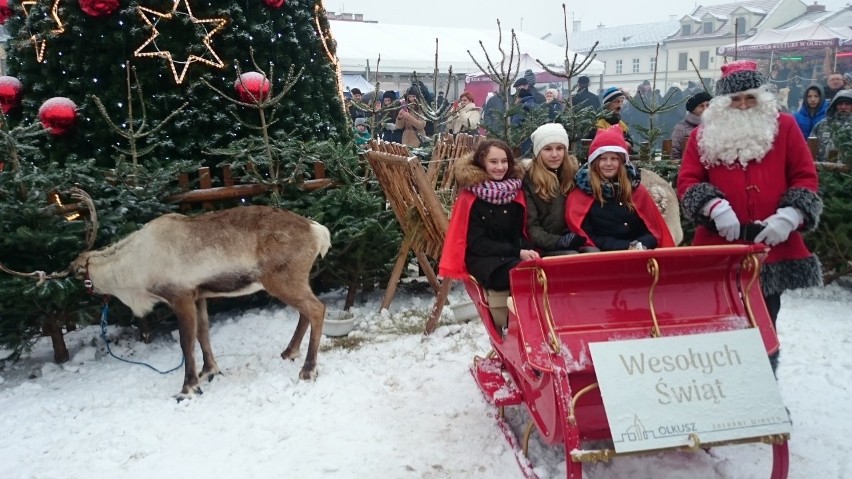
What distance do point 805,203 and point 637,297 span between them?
1223 mm

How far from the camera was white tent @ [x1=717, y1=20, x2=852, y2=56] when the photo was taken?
21234 millimetres

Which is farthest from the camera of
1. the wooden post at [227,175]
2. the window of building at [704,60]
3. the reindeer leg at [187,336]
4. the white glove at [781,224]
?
the window of building at [704,60]

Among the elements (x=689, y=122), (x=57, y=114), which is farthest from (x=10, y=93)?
(x=689, y=122)

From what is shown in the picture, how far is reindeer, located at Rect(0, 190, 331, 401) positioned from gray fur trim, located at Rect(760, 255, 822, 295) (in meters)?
3.09

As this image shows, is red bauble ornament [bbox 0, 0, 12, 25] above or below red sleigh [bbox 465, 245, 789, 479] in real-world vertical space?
above

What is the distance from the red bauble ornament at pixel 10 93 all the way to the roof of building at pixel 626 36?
164 feet

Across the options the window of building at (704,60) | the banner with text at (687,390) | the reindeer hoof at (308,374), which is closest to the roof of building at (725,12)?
the window of building at (704,60)

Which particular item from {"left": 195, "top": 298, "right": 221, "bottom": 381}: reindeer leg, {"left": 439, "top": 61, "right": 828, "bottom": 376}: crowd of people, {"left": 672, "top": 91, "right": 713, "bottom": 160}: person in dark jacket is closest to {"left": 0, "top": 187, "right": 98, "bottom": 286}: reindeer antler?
{"left": 195, "top": 298, "right": 221, "bottom": 381}: reindeer leg

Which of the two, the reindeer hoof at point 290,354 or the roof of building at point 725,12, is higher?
the roof of building at point 725,12

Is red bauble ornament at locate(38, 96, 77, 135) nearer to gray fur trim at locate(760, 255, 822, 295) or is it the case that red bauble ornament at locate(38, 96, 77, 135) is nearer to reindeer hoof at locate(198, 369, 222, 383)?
reindeer hoof at locate(198, 369, 222, 383)

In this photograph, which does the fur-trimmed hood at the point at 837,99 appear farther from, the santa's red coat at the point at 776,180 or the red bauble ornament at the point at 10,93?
the red bauble ornament at the point at 10,93

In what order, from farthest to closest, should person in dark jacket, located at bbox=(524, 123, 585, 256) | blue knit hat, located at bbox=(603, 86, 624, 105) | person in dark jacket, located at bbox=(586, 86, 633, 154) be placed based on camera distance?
blue knit hat, located at bbox=(603, 86, 624, 105) → person in dark jacket, located at bbox=(586, 86, 633, 154) → person in dark jacket, located at bbox=(524, 123, 585, 256)

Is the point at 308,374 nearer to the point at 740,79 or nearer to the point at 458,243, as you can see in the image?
the point at 458,243

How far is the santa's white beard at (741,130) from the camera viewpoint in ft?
12.0
